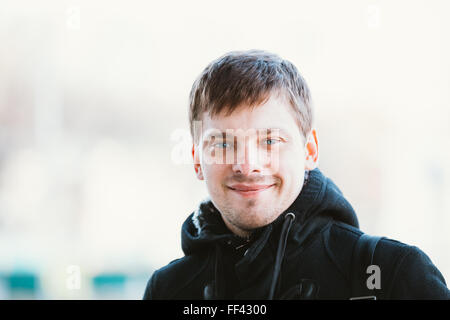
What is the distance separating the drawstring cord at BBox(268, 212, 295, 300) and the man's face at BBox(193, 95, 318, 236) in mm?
22

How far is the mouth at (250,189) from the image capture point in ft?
3.13

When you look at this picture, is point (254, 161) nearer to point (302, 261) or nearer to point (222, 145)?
point (222, 145)

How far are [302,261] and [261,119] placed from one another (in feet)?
0.85

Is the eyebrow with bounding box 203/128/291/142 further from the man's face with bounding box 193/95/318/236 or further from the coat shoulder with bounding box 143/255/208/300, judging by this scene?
the coat shoulder with bounding box 143/255/208/300

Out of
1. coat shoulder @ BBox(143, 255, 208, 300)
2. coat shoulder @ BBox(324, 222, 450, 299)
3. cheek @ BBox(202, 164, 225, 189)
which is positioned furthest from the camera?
coat shoulder @ BBox(143, 255, 208, 300)

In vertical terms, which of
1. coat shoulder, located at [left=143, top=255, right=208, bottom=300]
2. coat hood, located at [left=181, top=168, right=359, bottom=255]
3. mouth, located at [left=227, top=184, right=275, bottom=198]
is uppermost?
mouth, located at [left=227, top=184, right=275, bottom=198]

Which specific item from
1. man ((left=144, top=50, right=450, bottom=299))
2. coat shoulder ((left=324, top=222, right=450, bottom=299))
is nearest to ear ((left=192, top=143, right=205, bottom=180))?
man ((left=144, top=50, right=450, bottom=299))

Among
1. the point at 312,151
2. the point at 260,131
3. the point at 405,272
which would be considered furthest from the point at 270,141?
the point at 405,272

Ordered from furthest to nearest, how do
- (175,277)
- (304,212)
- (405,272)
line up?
(175,277)
(304,212)
(405,272)

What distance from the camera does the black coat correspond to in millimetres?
884

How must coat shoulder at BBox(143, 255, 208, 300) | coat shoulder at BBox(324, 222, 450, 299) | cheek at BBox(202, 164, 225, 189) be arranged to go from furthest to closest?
coat shoulder at BBox(143, 255, 208, 300)
cheek at BBox(202, 164, 225, 189)
coat shoulder at BBox(324, 222, 450, 299)

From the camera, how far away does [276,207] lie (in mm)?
973

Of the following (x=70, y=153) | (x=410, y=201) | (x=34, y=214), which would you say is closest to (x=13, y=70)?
(x=70, y=153)
